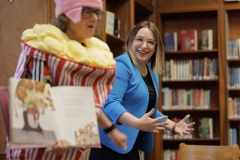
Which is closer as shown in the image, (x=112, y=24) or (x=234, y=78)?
(x=112, y=24)

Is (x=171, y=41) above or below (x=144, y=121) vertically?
above

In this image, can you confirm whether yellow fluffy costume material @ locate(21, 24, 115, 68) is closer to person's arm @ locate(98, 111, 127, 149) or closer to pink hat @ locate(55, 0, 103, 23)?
pink hat @ locate(55, 0, 103, 23)

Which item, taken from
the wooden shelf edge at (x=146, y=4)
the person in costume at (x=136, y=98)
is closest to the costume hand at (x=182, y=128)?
the person in costume at (x=136, y=98)

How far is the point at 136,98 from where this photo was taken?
2.55m

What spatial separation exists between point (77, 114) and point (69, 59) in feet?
0.64

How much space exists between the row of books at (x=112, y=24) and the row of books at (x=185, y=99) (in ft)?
4.61

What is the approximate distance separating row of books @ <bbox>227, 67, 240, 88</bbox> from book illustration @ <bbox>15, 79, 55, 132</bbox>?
398 centimetres

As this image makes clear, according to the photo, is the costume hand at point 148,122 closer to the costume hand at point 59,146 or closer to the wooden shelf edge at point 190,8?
the costume hand at point 59,146

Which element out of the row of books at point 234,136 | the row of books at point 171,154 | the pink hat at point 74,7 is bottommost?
the row of books at point 171,154

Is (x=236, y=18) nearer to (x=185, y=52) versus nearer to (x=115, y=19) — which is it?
(x=185, y=52)

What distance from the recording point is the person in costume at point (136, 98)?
7.58 feet

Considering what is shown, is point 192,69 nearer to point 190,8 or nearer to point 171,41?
point 171,41

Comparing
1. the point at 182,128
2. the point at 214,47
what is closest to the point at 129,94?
the point at 182,128

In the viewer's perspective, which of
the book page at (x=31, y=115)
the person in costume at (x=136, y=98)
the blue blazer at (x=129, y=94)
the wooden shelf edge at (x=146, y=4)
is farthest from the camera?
the wooden shelf edge at (x=146, y=4)
